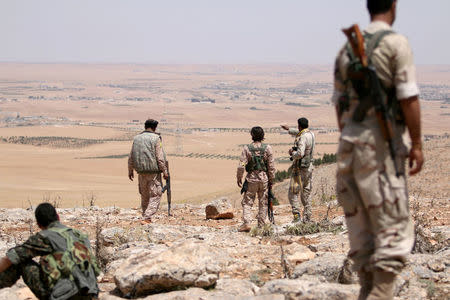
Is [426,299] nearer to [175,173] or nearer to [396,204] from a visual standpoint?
[396,204]

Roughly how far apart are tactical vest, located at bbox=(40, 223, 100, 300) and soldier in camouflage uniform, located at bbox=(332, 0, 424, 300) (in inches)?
71.2

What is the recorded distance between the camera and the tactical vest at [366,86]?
2.89 meters

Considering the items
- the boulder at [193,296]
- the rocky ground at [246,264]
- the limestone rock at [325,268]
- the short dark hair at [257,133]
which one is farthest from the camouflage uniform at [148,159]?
the boulder at [193,296]

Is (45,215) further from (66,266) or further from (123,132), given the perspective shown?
(123,132)

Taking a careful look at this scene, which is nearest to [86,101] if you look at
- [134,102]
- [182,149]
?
[134,102]

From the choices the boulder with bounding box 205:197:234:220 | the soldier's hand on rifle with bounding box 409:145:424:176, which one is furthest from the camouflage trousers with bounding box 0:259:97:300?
the boulder with bounding box 205:197:234:220

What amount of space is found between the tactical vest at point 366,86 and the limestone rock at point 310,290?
1.36m

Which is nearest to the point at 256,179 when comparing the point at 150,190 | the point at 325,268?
the point at 150,190

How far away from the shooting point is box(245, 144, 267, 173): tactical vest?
7.61m

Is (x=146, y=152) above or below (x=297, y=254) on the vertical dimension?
above

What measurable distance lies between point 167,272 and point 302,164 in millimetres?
4016

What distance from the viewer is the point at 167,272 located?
4.30 meters

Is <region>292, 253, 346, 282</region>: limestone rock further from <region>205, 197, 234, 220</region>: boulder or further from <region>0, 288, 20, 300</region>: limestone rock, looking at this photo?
<region>205, 197, 234, 220</region>: boulder

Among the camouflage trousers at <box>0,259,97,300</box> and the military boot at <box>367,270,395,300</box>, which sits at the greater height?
the military boot at <box>367,270,395,300</box>
